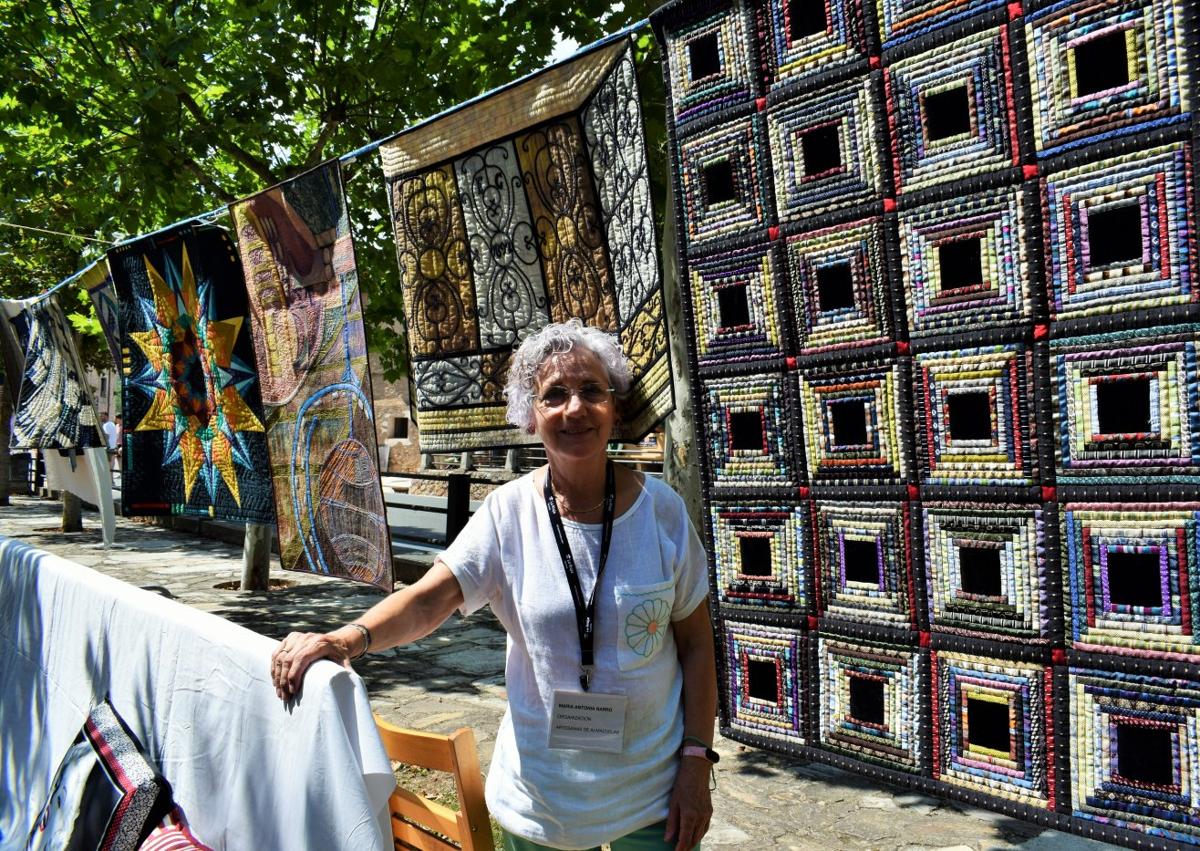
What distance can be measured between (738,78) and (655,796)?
189 cm

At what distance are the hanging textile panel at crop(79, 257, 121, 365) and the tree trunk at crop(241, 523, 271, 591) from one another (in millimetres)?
3050

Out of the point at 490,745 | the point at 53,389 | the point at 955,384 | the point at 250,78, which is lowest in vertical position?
the point at 490,745

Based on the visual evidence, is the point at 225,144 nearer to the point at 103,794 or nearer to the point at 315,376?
the point at 315,376

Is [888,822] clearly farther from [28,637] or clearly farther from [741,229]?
[28,637]

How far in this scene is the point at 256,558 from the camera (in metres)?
8.80

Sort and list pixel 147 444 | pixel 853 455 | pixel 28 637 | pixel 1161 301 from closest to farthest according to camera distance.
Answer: pixel 1161 301
pixel 853 455
pixel 28 637
pixel 147 444

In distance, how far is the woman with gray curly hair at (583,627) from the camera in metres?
1.81

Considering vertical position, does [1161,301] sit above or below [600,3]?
below

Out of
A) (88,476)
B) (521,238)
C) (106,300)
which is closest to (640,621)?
(521,238)

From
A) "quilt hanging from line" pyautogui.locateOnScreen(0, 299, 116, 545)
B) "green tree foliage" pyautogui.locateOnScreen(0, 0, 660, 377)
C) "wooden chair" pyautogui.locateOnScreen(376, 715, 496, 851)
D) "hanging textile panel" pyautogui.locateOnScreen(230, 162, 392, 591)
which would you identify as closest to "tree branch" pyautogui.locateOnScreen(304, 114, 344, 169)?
"green tree foliage" pyautogui.locateOnScreen(0, 0, 660, 377)

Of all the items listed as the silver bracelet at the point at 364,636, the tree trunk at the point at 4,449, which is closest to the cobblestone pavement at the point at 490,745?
the silver bracelet at the point at 364,636

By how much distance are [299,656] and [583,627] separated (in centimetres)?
49

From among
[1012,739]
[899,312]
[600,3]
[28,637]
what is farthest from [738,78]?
[600,3]

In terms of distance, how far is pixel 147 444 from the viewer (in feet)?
18.9
